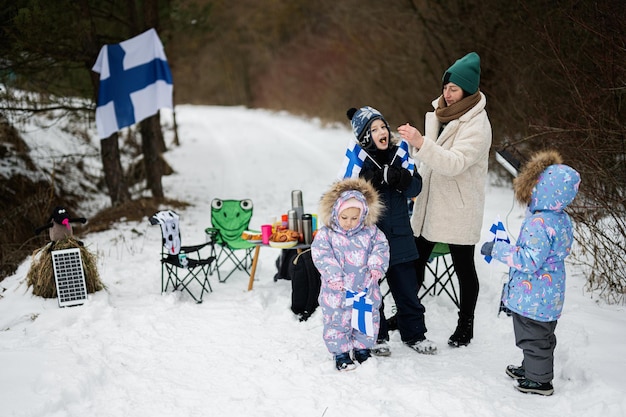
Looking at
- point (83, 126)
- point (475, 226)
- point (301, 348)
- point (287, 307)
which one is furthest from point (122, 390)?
point (83, 126)

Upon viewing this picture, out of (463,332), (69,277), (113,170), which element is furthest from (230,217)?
(113,170)

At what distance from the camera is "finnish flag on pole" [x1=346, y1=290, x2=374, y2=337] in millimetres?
3875

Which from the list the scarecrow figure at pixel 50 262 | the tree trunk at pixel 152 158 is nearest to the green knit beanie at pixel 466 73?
the scarecrow figure at pixel 50 262

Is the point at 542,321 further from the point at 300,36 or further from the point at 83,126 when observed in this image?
the point at 300,36

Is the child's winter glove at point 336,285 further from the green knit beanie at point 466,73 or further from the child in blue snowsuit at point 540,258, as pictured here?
the green knit beanie at point 466,73

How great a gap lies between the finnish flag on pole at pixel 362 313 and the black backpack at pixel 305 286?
1.05m

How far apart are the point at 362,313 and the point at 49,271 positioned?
309cm

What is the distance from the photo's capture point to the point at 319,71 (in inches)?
1133

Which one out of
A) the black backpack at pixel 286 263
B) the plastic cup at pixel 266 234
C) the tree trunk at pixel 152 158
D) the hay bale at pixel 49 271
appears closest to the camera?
the hay bale at pixel 49 271

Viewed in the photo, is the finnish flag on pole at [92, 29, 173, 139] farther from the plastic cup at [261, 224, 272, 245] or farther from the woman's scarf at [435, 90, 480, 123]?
the woman's scarf at [435, 90, 480, 123]

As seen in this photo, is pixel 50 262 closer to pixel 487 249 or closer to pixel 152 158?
pixel 487 249

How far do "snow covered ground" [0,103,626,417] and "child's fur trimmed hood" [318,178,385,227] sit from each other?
41.7 inches

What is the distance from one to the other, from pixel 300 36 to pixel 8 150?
2627 cm

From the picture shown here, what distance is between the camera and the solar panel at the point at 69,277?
495cm
